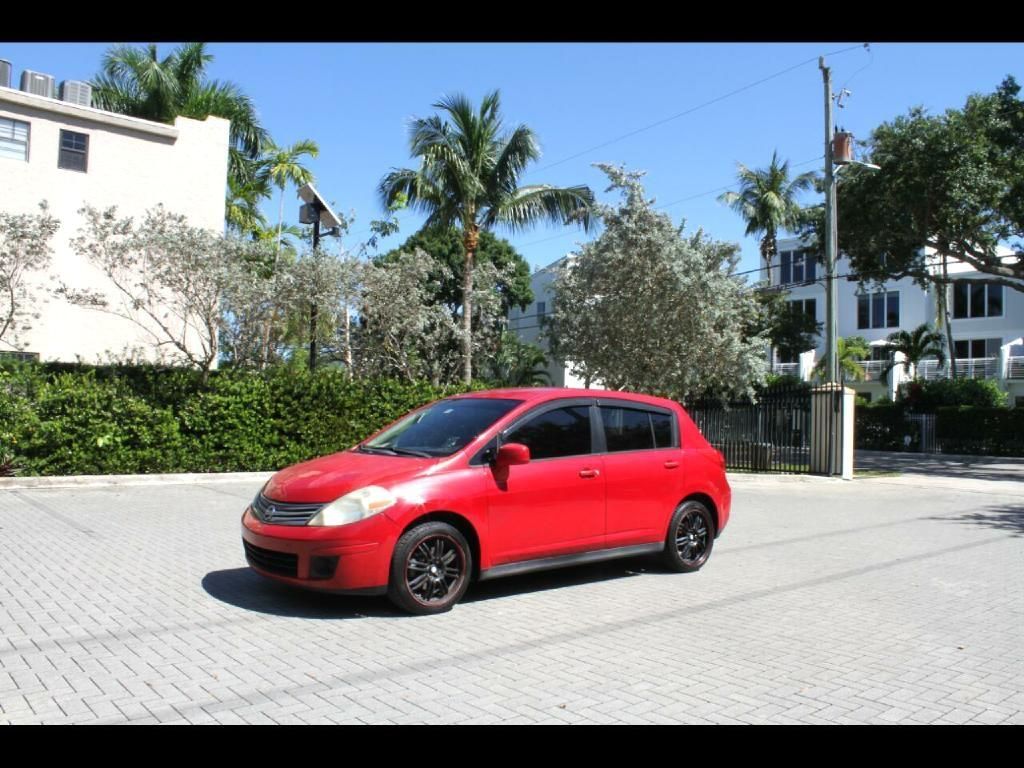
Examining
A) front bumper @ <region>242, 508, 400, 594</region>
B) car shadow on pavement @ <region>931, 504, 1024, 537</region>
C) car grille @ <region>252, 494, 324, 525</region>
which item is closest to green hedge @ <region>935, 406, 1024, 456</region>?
car shadow on pavement @ <region>931, 504, 1024, 537</region>

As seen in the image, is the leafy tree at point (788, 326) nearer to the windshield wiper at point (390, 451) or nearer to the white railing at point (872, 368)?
the white railing at point (872, 368)

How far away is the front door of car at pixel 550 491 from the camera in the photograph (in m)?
6.57

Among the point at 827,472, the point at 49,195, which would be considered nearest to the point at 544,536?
the point at 827,472

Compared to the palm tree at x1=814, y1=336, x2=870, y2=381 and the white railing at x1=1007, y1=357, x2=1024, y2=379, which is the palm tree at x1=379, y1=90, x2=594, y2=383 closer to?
the palm tree at x1=814, y1=336, x2=870, y2=381

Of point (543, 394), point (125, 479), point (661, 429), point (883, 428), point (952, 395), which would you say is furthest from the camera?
Answer: point (883, 428)

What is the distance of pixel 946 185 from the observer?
23.4 metres

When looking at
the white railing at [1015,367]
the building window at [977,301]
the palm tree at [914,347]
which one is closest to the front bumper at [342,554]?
the palm tree at [914,347]

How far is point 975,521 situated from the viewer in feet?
41.0

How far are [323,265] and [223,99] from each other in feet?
52.0

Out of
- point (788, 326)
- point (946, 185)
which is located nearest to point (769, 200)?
point (788, 326)

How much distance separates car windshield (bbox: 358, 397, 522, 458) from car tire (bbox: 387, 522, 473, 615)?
2.29 feet

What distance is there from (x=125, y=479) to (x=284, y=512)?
29.4ft

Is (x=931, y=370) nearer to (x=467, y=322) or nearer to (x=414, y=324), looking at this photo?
(x=467, y=322)
